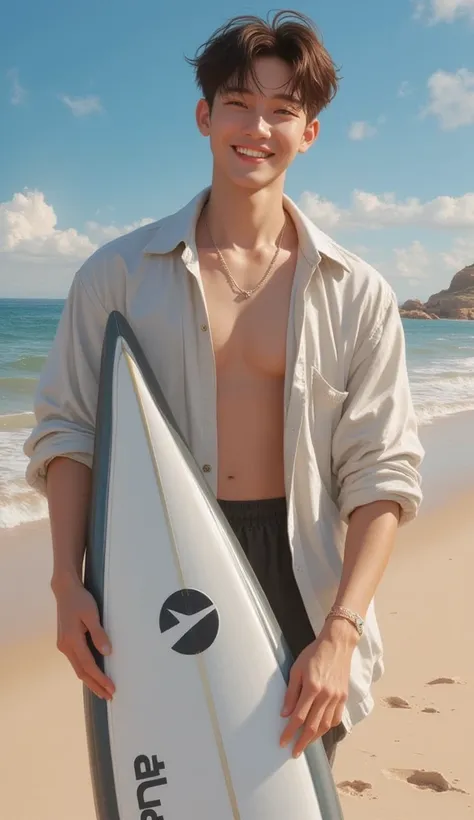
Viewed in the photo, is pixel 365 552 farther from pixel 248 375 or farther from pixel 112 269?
pixel 112 269

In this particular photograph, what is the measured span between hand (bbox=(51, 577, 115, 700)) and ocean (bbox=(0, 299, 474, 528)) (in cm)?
454

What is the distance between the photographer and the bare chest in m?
2.09

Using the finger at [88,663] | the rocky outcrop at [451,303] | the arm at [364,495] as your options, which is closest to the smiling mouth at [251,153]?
the arm at [364,495]

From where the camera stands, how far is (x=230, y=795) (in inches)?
72.3

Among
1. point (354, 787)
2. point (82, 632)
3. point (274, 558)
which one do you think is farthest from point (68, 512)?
point (354, 787)

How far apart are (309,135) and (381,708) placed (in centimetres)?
263

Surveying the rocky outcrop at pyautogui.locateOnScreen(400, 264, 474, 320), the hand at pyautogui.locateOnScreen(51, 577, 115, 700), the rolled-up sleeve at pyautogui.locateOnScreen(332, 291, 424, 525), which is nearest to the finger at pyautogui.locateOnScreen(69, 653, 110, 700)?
the hand at pyautogui.locateOnScreen(51, 577, 115, 700)

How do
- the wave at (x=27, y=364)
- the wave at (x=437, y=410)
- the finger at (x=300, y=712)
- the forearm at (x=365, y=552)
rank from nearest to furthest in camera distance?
the finger at (x=300, y=712), the forearm at (x=365, y=552), the wave at (x=437, y=410), the wave at (x=27, y=364)

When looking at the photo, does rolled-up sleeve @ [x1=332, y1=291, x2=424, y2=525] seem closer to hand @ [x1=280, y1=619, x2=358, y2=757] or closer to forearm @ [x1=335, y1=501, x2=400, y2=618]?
forearm @ [x1=335, y1=501, x2=400, y2=618]

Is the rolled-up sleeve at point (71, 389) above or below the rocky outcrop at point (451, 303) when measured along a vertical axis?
below

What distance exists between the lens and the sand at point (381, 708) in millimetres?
3246

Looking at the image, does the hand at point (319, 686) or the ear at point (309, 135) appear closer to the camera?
the hand at point (319, 686)

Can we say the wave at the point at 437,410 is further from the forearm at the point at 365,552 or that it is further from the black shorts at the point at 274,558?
the forearm at the point at 365,552

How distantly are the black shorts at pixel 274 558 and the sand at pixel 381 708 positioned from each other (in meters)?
1.33
